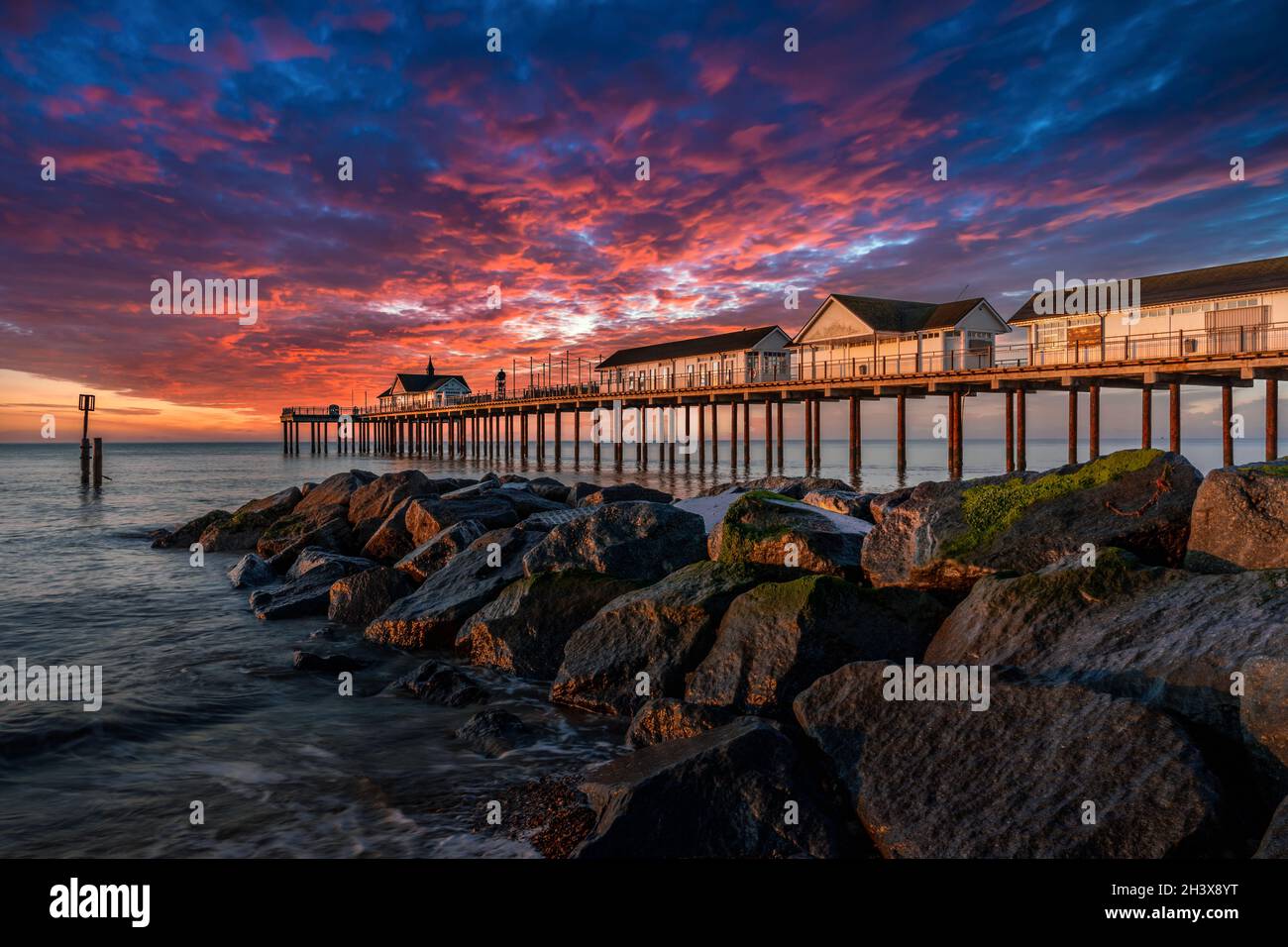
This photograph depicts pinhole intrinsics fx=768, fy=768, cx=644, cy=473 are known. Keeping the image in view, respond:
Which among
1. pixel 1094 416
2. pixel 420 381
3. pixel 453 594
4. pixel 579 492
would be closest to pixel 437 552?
pixel 453 594

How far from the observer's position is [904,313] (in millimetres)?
46281

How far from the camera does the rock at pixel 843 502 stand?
41.5 ft

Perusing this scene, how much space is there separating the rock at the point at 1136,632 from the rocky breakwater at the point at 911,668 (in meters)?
0.02

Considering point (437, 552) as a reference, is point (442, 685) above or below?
below

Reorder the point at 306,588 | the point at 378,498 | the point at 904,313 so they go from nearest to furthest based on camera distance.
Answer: the point at 306,588 → the point at 378,498 → the point at 904,313

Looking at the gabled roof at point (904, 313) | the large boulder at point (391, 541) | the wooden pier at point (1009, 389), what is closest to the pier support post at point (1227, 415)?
the wooden pier at point (1009, 389)

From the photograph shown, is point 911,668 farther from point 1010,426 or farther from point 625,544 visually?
point 1010,426

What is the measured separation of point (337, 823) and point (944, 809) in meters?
4.24

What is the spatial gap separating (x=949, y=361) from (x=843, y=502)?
3249 centimetres

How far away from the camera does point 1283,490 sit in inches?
238

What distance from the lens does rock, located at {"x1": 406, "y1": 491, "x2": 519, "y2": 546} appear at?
14.3m

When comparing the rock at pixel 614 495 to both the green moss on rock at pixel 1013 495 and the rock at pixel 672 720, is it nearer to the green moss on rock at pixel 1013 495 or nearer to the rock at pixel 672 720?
the green moss on rock at pixel 1013 495
